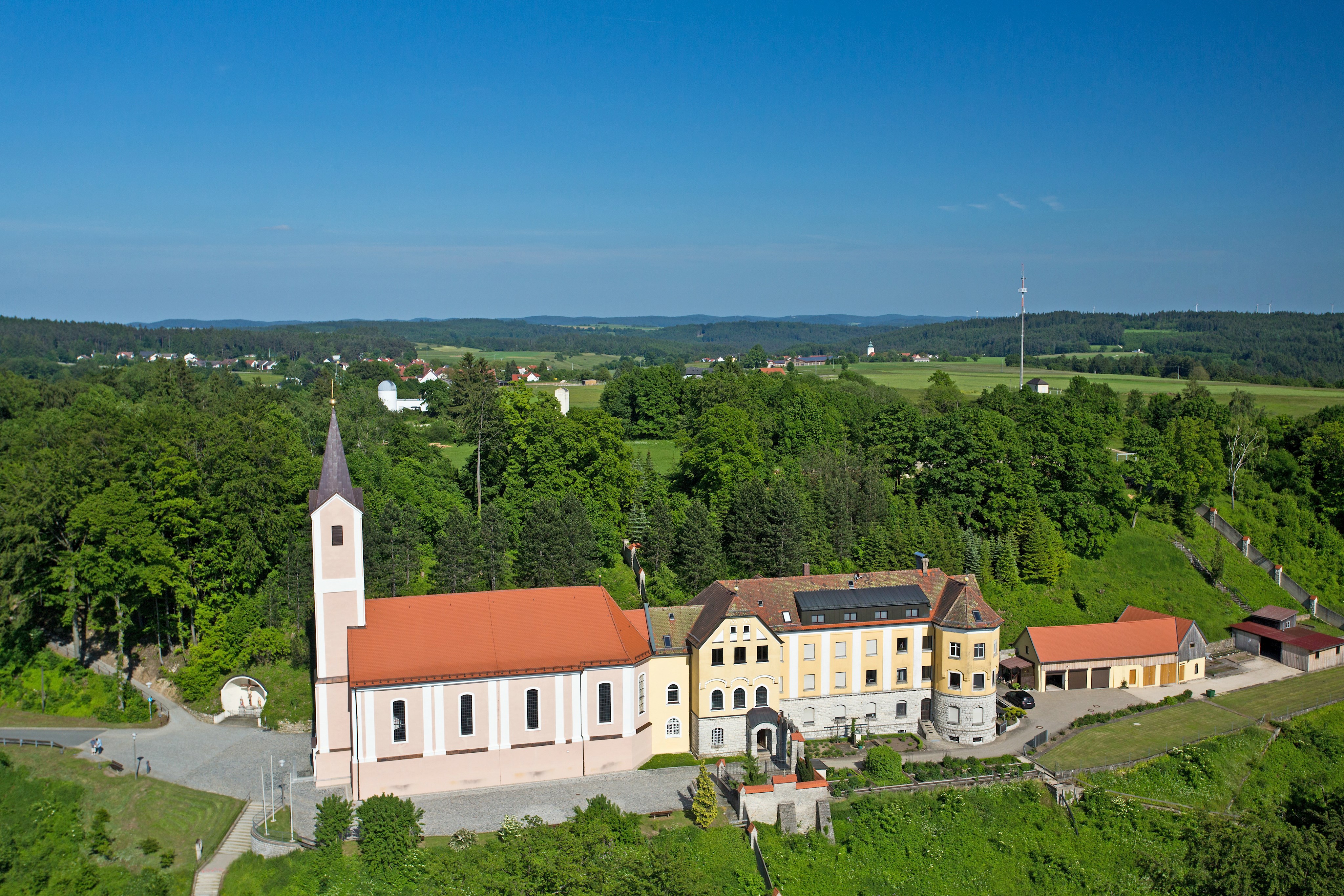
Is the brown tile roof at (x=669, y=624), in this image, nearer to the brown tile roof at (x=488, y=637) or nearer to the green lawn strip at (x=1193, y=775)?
the brown tile roof at (x=488, y=637)

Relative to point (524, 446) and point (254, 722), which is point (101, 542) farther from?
point (524, 446)

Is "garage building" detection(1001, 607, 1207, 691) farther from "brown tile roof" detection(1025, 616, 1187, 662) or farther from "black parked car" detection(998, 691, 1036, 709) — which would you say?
"black parked car" detection(998, 691, 1036, 709)

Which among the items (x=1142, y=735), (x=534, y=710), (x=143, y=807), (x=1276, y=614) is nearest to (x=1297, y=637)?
(x=1276, y=614)

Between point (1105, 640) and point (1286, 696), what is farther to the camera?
point (1105, 640)

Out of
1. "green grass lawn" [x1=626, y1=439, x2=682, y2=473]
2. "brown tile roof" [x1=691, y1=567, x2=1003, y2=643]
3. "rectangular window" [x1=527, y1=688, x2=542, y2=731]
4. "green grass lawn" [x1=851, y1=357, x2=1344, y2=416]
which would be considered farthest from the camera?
"green grass lawn" [x1=851, y1=357, x2=1344, y2=416]

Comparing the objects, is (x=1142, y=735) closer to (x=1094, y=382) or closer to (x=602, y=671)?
(x=602, y=671)

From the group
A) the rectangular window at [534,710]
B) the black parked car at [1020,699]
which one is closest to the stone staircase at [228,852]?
the rectangular window at [534,710]

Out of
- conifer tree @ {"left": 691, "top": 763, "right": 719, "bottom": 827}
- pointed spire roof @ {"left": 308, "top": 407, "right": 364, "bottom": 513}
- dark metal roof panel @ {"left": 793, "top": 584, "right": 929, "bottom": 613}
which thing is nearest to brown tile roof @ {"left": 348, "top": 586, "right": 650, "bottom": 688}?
pointed spire roof @ {"left": 308, "top": 407, "right": 364, "bottom": 513}
